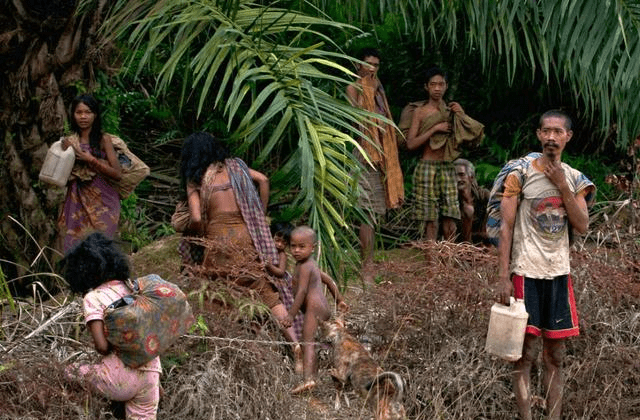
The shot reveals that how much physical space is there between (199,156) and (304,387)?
139 centimetres

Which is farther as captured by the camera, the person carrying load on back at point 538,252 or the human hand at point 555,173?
the person carrying load on back at point 538,252

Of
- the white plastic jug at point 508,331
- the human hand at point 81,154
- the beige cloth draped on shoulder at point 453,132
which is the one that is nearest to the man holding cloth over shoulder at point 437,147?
the beige cloth draped on shoulder at point 453,132

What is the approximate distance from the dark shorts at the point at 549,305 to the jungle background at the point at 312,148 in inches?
13.3

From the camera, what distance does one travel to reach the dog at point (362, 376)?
5812mm

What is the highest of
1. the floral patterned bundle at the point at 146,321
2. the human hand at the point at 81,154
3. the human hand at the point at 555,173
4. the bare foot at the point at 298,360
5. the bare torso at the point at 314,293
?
the human hand at the point at 555,173

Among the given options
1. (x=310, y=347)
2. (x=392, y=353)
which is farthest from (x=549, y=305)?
(x=310, y=347)

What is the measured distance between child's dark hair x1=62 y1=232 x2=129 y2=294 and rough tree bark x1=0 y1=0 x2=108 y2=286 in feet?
10.4

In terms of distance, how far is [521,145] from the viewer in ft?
34.1

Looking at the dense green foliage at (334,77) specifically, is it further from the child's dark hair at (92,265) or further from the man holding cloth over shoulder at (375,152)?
the child's dark hair at (92,265)

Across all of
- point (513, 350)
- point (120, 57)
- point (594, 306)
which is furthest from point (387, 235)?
point (513, 350)

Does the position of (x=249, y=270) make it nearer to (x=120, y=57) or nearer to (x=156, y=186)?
(x=120, y=57)

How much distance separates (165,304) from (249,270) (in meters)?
1.10

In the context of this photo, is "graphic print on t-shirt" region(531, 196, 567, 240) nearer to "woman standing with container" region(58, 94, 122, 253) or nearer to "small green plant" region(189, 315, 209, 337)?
"small green plant" region(189, 315, 209, 337)

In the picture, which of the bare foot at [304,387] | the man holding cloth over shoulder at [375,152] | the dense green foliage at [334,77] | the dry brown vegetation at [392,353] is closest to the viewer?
the dry brown vegetation at [392,353]
